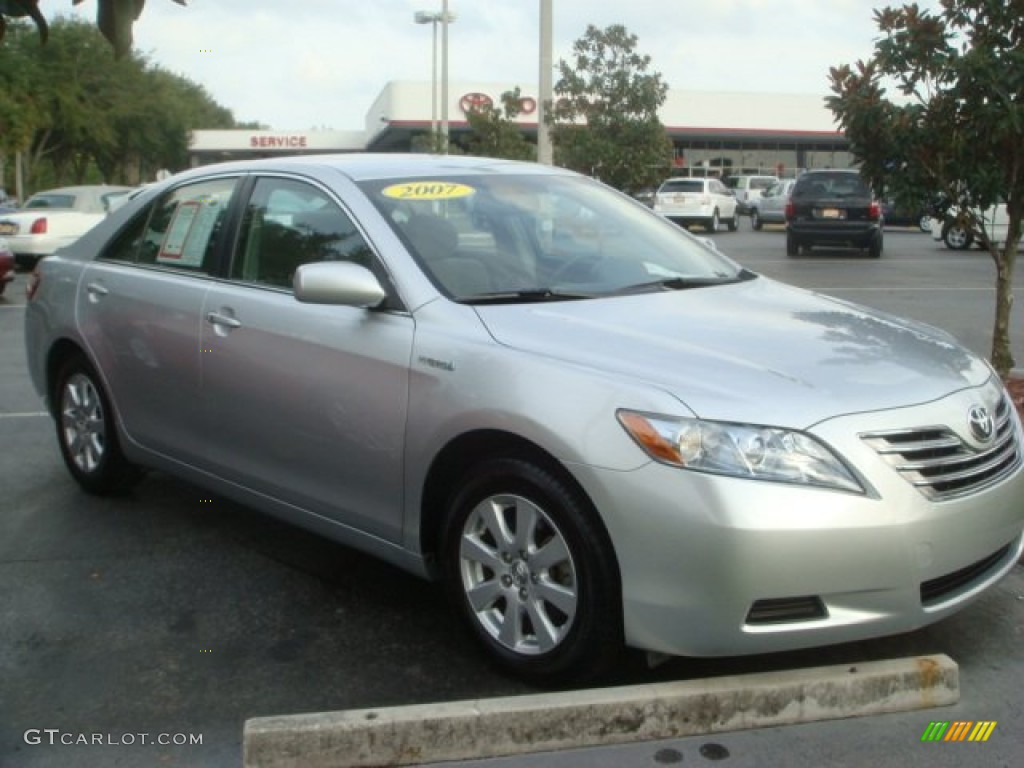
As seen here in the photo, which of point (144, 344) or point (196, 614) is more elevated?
point (144, 344)

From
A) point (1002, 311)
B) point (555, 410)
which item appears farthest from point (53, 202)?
point (555, 410)

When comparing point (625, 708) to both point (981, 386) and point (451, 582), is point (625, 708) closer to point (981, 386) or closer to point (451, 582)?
point (451, 582)

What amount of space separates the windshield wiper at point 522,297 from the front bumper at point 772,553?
91 centimetres

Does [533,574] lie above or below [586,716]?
above

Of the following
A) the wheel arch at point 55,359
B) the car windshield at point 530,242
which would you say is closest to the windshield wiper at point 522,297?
the car windshield at point 530,242

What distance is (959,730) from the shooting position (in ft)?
11.0

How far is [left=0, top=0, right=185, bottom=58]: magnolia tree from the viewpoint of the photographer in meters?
2.37

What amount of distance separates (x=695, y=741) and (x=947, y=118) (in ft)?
16.5

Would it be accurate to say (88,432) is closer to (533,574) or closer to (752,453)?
(533,574)

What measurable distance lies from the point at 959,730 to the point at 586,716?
1.07m

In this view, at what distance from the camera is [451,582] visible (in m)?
3.84

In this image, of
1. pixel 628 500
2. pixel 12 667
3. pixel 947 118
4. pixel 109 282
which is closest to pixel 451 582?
pixel 628 500

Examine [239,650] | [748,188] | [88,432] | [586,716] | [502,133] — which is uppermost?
[502,133]

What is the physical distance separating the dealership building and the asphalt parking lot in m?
40.5
